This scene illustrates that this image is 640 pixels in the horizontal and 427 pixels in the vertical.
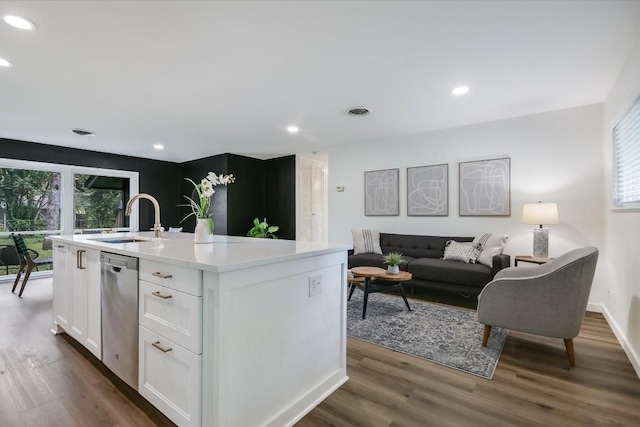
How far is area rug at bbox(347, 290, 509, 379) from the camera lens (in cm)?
228

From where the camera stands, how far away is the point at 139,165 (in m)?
6.48

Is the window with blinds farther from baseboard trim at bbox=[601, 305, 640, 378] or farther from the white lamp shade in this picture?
baseboard trim at bbox=[601, 305, 640, 378]

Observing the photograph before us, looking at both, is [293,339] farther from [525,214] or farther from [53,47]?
[525,214]

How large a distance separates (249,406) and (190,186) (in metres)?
6.56

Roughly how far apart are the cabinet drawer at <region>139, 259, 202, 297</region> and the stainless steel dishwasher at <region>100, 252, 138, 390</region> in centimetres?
12

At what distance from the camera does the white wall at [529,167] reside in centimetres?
345

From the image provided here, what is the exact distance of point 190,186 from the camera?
714 cm

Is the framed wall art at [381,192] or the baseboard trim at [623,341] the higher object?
the framed wall art at [381,192]

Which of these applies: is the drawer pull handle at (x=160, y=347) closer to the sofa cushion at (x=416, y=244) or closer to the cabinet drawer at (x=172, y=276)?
the cabinet drawer at (x=172, y=276)

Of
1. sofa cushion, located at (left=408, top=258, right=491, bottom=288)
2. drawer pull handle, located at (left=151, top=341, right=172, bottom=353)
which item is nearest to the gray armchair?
sofa cushion, located at (left=408, top=258, right=491, bottom=288)

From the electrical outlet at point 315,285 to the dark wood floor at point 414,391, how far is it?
651 millimetres

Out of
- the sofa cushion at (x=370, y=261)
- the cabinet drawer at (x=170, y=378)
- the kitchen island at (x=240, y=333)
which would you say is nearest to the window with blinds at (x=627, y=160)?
the sofa cushion at (x=370, y=261)

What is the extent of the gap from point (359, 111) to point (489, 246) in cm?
232

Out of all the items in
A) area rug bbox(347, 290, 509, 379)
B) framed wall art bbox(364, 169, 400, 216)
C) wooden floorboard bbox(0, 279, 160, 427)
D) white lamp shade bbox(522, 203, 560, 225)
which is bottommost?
wooden floorboard bbox(0, 279, 160, 427)
